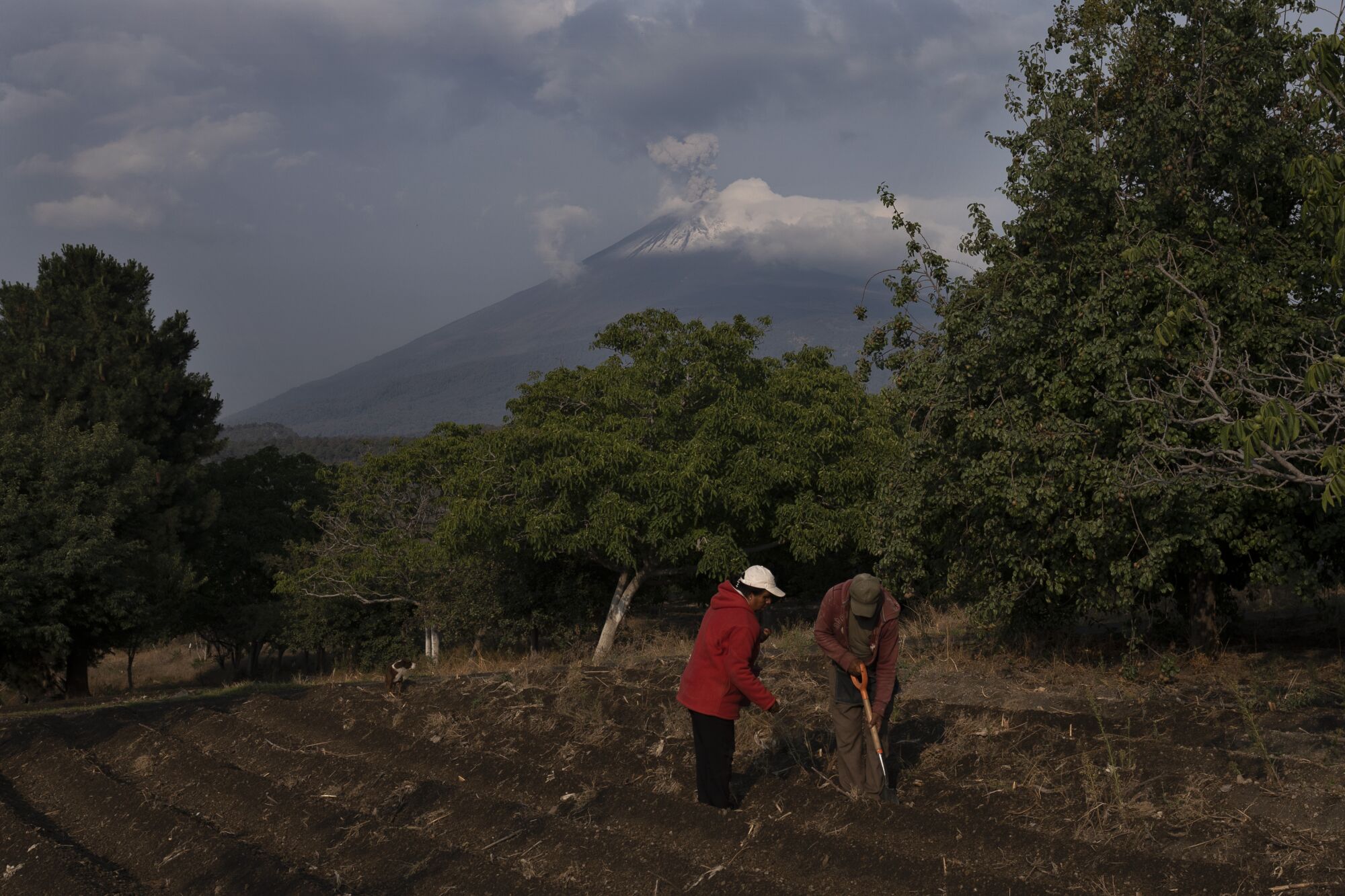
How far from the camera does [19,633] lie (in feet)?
74.6

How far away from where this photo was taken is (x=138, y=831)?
828cm

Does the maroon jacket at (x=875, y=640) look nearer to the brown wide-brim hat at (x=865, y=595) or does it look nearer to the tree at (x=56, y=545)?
the brown wide-brim hat at (x=865, y=595)

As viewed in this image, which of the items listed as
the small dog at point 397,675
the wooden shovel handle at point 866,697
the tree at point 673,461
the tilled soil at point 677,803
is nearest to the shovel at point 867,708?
the wooden shovel handle at point 866,697

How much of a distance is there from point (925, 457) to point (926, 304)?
1.94m

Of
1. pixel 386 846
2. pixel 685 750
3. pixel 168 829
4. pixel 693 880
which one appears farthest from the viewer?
pixel 685 750

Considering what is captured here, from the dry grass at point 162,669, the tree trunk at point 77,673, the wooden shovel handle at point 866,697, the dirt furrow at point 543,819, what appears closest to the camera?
the dirt furrow at point 543,819

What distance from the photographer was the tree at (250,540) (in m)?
37.2

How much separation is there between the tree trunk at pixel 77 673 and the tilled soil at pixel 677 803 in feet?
58.4

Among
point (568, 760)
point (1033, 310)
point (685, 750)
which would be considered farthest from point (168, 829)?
point (1033, 310)

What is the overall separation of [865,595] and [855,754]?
128 cm

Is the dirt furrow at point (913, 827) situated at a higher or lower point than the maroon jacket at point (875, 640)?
lower

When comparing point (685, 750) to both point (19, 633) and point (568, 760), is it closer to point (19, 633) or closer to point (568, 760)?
point (568, 760)

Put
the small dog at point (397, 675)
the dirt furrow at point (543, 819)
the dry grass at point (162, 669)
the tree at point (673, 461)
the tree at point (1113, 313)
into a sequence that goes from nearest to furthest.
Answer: the dirt furrow at point (543, 819) → the tree at point (1113, 313) → the small dog at point (397, 675) → the tree at point (673, 461) → the dry grass at point (162, 669)

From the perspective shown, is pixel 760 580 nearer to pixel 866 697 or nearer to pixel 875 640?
pixel 875 640
